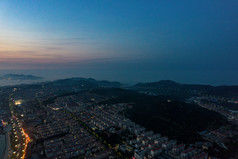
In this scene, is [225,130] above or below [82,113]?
above

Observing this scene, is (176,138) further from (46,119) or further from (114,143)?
(46,119)

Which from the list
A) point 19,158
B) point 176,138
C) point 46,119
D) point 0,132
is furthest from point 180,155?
point 0,132

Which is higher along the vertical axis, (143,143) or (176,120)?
(176,120)

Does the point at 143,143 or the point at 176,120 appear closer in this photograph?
the point at 143,143

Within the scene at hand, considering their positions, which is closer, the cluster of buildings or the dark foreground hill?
the cluster of buildings

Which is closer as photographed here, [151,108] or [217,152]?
[217,152]

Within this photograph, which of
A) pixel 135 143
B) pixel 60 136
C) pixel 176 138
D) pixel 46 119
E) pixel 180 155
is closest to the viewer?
pixel 180 155

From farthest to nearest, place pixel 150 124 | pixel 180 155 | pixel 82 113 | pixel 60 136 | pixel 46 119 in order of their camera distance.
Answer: pixel 82 113 → pixel 46 119 → pixel 150 124 → pixel 60 136 → pixel 180 155

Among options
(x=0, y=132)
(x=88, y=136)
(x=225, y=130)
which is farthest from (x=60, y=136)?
(x=225, y=130)

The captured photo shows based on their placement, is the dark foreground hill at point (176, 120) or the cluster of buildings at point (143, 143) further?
the dark foreground hill at point (176, 120)

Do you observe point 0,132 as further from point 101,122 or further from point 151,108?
point 151,108
